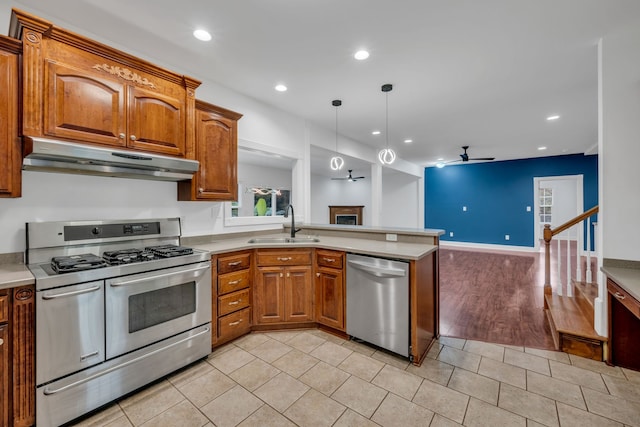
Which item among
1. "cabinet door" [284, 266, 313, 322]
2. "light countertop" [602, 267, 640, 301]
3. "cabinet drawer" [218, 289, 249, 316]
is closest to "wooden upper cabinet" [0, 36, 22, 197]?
"cabinet drawer" [218, 289, 249, 316]

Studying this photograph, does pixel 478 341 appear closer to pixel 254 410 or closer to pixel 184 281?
pixel 254 410

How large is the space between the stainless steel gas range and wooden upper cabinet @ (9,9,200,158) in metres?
0.71

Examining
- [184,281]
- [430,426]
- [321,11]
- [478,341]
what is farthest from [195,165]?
[478,341]

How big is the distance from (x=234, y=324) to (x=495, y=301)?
134 inches

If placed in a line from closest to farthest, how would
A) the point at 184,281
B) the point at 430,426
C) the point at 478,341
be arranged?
the point at 430,426, the point at 184,281, the point at 478,341

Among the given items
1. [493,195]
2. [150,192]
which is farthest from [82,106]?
[493,195]

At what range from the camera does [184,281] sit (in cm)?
218

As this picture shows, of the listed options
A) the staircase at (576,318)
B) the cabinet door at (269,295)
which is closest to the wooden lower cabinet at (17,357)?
the cabinet door at (269,295)

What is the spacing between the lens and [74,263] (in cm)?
178

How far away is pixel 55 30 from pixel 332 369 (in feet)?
10.0

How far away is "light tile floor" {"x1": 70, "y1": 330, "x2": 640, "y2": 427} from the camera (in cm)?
169

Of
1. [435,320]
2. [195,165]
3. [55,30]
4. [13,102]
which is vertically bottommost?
[435,320]

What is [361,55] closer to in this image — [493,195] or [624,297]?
[624,297]

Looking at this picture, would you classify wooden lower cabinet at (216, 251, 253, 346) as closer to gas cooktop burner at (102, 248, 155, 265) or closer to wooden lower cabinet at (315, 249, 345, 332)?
gas cooktop burner at (102, 248, 155, 265)
